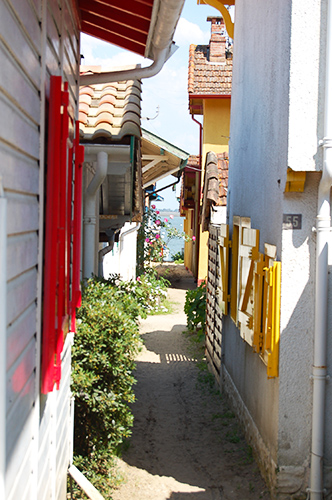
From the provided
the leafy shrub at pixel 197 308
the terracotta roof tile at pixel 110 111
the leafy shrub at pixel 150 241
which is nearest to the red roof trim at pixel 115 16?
the terracotta roof tile at pixel 110 111

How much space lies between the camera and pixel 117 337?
4.61m

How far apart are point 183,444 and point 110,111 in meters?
3.68

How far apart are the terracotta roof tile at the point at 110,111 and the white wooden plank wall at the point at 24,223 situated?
2.16 metres

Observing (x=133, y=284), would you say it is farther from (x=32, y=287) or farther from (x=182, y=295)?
(x=182, y=295)

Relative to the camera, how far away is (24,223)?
2.16 m

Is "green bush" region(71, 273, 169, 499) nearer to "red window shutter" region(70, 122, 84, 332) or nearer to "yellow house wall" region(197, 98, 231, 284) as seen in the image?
"red window shutter" region(70, 122, 84, 332)

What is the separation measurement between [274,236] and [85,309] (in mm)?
1750

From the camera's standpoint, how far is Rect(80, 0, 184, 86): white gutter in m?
3.57

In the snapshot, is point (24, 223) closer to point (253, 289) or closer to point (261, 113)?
point (253, 289)

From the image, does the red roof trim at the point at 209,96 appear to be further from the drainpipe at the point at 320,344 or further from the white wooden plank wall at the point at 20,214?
the white wooden plank wall at the point at 20,214

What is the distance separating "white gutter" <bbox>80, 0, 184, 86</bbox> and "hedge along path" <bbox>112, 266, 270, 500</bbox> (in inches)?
141

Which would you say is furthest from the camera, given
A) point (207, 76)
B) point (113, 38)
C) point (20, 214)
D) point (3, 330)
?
point (207, 76)

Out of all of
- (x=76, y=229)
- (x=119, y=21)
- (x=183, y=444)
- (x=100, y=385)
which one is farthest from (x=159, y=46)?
(x=183, y=444)

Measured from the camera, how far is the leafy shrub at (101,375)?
14.5ft
